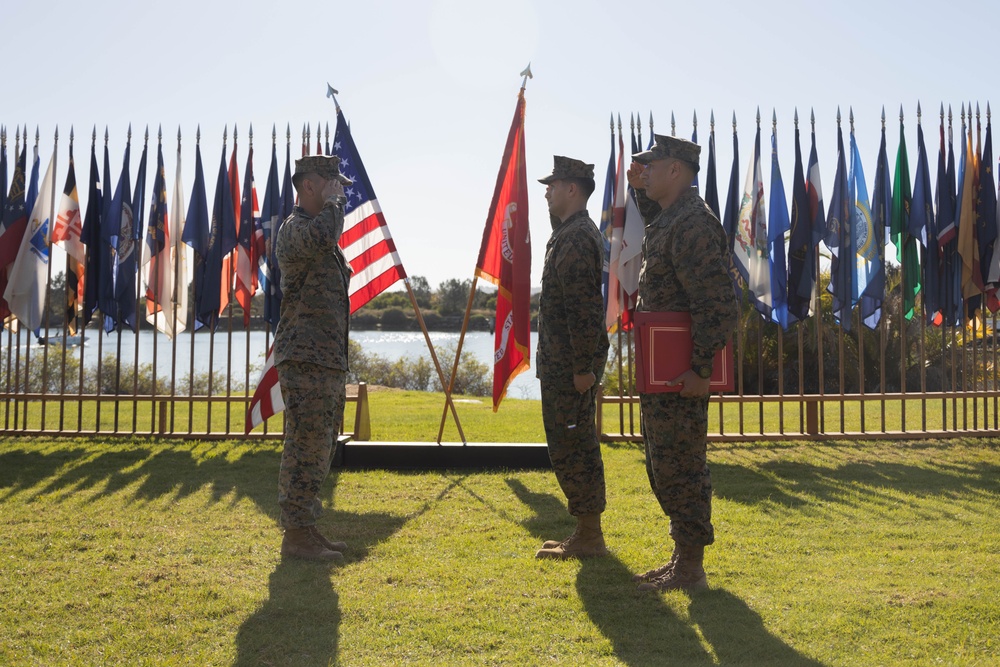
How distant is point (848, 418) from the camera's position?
10102 mm

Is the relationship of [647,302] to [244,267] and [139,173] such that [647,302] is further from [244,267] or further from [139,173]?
[139,173]

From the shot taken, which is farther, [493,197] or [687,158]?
[493,197]

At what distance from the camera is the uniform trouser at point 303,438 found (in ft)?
13.4

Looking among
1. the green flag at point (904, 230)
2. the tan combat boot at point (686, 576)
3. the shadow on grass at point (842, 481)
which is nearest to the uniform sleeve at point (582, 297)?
the tan combat boot at point (686, 576)

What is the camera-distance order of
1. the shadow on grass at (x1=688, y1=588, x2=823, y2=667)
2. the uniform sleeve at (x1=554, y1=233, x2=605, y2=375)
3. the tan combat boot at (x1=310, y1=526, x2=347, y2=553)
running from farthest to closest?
the tan combat boot at (x1=310, y1=526, x2=347, y2=553), the uniform sleeve at (x1=554, y1=233, x2=605, y2=375), the shadow on grass at (x1=688, y1=588, x2=823, y2=667)

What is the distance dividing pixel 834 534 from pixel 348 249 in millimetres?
4101

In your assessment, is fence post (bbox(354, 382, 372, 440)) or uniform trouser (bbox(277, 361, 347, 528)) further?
fence post (bbox(354, 382, 372, 440))

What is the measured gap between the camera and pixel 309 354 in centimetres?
409

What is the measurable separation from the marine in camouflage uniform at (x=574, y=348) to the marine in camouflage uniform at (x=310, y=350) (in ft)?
3.50

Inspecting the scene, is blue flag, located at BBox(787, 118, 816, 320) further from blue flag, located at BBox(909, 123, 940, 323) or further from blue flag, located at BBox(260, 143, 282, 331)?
blue flag, located at BBox(260, 143, 282, 331)

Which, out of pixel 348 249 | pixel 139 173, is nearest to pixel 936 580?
pixel 348 249

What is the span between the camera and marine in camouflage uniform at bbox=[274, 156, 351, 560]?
409cm

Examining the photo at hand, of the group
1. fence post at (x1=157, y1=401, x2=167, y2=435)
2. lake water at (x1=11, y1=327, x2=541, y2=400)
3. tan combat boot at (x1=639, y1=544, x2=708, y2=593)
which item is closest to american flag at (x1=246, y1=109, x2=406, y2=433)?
lake water at (x1=11, y1=327, x2=541, y2=400)

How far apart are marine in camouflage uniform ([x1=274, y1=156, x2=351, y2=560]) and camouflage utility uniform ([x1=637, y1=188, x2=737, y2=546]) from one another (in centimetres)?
160
